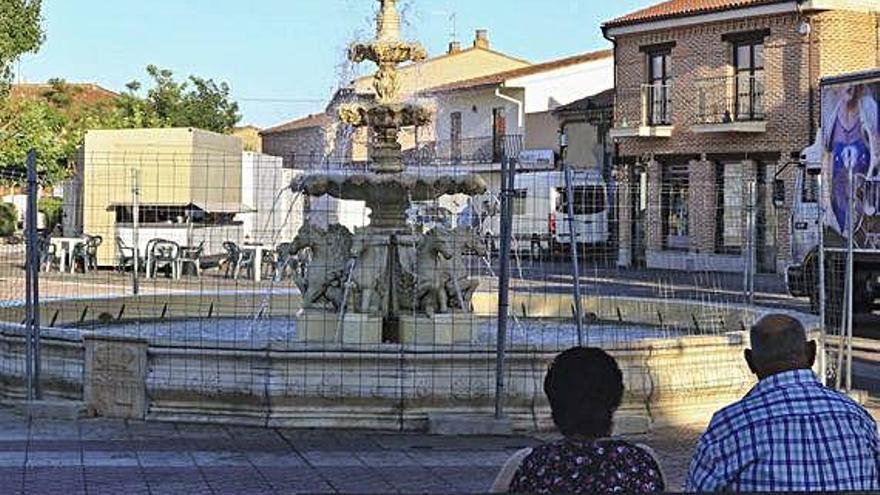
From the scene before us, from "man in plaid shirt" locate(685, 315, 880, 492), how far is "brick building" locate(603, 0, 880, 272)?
27.3 meters

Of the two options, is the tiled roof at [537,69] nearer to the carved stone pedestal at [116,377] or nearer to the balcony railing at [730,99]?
the balcony railing at [730,99]

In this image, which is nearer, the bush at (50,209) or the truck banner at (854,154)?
the truck banner at (854,154)

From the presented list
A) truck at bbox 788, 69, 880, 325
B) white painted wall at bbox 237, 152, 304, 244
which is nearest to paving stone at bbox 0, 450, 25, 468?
white painted wall at bbox 237, 152, 304, 244

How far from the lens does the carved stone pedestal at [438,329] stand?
41.2 feet

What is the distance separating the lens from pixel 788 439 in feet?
13.4

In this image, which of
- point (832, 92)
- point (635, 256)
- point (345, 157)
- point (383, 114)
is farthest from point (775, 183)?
point (383, 114)

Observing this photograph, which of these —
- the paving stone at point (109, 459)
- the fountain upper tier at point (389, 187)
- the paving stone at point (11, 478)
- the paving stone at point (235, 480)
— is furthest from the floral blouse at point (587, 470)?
the fountain upper tier at point (389, 187)

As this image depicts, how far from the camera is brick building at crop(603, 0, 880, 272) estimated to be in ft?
110

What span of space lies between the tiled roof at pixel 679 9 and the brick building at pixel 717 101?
40 millimetres

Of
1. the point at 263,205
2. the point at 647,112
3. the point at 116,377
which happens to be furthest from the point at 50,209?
the point at 116,377

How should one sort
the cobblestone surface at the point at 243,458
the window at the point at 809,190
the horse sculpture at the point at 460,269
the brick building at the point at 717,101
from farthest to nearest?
the brick building at the point at 717,101
the window at the point at 809,190
the horse sculpture at the point at 460,269
the cobblestone surface at the point at 243,458

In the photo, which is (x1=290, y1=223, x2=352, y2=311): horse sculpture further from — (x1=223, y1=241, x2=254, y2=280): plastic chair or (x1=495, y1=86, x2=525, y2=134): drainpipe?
(x1=495, y1=86, x2=525, y2=134): drainpipe

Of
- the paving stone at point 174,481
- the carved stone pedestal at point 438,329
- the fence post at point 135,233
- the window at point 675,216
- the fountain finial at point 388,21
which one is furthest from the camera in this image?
the window at point 675,216

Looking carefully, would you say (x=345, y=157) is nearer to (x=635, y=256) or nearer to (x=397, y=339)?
(x=397, y=339)
